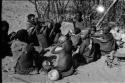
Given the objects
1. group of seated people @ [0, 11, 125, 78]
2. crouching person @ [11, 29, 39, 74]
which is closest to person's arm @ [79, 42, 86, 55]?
group of seated people @ [0, 11, 125, 78]

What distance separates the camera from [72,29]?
10578 millimetres

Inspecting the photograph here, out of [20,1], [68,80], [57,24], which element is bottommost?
[68,80]

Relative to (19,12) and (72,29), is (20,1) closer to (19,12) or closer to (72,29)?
(19,12)

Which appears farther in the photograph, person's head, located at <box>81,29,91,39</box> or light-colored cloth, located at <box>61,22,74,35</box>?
light-colored cloth, located at <box>61,22,74,35</box>

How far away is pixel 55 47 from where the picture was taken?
917 centimetres

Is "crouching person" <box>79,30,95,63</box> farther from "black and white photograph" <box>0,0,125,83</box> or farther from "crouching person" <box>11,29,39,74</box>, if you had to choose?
"crouching person" <box>11,29,39,74</box>

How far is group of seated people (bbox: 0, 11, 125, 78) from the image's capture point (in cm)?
826

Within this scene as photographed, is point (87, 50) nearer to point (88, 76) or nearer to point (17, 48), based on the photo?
point (88, 76)

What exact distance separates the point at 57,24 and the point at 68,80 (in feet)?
10.5

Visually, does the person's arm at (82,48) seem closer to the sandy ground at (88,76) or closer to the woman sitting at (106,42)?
the sandy ground at (88,76)

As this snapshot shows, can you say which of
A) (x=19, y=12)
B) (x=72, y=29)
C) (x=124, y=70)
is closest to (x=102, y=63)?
(x=124, y=70)

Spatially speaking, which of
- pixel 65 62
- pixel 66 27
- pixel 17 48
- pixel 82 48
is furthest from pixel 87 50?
pixel 17 48

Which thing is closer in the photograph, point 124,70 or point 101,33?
point 124,70

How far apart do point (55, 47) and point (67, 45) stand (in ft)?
3.21
